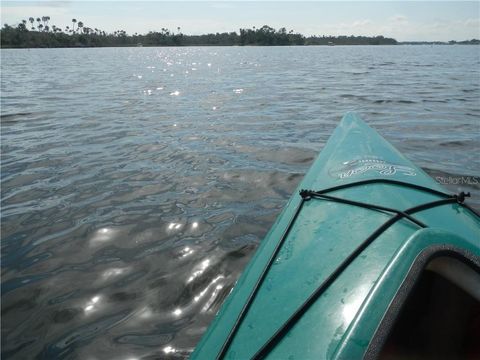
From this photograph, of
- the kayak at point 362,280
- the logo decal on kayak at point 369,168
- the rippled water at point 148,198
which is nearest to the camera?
the kayak at point 362,280

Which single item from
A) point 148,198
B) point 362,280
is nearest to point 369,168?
point 362,280

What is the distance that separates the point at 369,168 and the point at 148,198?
287 centimetres

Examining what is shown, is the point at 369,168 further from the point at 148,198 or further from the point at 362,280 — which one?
the point at 148,198

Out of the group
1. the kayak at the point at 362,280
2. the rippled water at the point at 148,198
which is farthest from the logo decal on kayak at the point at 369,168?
the rippled water at the point at 148,198

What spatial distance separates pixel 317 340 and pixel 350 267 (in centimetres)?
55

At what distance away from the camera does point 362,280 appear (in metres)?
1.95

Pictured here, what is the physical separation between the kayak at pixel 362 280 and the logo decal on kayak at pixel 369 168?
1.1 inches

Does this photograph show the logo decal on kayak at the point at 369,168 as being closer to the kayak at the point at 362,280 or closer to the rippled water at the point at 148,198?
the kayak at the point at 362,280

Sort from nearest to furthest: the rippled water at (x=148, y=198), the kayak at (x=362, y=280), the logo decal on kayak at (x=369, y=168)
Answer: the kayak at (x=362, y=280)
the rippled water at (x=148, y=198)
the logo decal on kayak at (x=369, y=168)

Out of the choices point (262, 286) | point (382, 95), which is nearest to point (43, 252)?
point (262, 286)

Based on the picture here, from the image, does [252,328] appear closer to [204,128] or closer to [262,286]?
[262,286]

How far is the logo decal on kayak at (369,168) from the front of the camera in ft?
10.7

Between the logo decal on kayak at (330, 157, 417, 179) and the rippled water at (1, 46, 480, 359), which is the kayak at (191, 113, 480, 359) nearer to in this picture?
the logo decal on kayak at (330, 157, 417, 179)

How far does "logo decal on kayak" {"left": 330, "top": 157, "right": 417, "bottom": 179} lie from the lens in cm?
328
